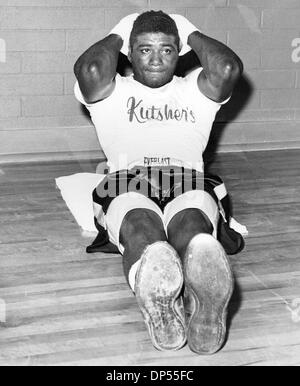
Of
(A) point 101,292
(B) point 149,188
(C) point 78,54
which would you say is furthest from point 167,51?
(C) point 78,54

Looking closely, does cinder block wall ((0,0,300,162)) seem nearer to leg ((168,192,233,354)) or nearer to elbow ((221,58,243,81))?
elbow ((221,58,243,81))

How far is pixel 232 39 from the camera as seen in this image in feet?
16.0

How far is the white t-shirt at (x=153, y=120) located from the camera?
3.12 meters

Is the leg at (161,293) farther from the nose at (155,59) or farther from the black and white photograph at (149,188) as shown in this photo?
the nose at (155,59)

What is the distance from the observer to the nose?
120 inches

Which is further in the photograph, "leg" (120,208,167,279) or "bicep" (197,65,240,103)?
"bicep" (197,65,240,103)

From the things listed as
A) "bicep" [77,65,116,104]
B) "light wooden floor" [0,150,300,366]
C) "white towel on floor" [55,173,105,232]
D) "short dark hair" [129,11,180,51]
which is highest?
"short dark hair" [129,11,180,51]

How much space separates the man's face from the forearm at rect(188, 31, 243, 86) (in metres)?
0.13

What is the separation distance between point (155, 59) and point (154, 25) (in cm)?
15

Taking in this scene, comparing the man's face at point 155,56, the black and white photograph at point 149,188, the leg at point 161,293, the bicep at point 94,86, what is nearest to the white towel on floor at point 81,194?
the black and white photograph at point 149,188

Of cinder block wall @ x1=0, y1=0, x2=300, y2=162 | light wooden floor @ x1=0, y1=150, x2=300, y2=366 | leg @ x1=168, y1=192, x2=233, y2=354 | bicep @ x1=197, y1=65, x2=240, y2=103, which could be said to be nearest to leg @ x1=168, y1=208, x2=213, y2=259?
leg @ x1=168, y1=192, x2=233, y2=354
